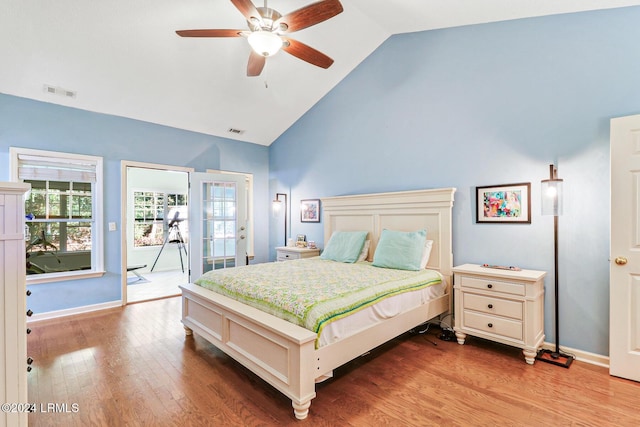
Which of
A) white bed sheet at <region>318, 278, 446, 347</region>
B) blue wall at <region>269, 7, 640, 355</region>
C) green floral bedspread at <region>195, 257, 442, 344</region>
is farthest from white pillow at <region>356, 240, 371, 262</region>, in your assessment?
white bed sheet at <region>318, 278, 446, 347</region>

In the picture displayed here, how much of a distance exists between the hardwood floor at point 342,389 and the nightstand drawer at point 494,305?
0.39 meters

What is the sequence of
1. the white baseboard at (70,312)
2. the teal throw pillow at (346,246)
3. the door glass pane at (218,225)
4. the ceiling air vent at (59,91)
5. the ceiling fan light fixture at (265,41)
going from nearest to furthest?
1. the ceiling fan light fixture at (265,41)
2. the ceiling air vent at (59,91)
3. the white baseboard at (70,312)
4. the teal throw pillow at (346,246)
5. the door glass pane at (218,225)

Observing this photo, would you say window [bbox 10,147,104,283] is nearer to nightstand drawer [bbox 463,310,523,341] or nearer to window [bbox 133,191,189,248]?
window [bbox 133,191,189,248]

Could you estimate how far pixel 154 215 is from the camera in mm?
7207

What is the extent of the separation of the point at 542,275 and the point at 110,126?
5.45 meters

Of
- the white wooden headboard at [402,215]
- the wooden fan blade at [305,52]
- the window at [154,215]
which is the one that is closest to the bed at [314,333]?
the white wooden headboard at [402,215]

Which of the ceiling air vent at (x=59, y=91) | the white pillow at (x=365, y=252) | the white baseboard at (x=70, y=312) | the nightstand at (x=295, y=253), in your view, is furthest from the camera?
the nightstand at (x=295, y=253)

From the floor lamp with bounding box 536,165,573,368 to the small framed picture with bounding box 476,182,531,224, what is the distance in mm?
203

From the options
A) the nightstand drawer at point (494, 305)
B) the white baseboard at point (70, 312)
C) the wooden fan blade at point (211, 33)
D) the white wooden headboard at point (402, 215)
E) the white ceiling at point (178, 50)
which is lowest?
the white baseboard at point (70, 312)

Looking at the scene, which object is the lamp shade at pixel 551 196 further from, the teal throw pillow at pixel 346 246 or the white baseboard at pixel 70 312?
the white baseboard at pixel 70 312

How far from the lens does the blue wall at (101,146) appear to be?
3.64 m

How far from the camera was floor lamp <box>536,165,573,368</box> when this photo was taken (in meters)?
2.60

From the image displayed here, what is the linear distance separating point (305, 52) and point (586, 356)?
3.66m

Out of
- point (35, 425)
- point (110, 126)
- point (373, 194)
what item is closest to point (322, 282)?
point (373, 194)
